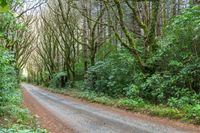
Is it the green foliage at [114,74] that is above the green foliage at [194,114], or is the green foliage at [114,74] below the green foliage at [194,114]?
above

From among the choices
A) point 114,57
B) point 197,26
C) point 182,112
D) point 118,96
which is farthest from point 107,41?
point 182,112

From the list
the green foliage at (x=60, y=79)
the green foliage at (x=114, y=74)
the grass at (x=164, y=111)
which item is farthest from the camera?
the green foliage at (x=60, y=79)

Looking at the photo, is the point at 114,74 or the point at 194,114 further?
the point at 114,74

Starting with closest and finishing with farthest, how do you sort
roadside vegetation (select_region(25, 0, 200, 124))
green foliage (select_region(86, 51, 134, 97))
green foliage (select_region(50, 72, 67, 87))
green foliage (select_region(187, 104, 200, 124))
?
green foliage (select_region(187, 104, 200, 124))
roadside vegetation (select_region(25, 0, 200, 124))
green foliage (select_region(86, 51, 134, 97))
green foliage (select_region(50, 72, 67, 87))

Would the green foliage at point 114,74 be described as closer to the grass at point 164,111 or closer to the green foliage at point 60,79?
the grass at point 164,111

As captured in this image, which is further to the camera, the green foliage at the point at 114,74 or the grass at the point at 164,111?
the green foliage at the point at 114,74

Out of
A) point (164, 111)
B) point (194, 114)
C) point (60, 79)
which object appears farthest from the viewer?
point (60, 79)

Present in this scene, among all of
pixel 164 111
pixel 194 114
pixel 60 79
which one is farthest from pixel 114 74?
pixel 60 79

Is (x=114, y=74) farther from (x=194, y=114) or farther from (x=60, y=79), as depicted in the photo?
(x=60, y=79)

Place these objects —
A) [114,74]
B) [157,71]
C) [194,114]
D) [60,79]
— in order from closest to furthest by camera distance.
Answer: [194,114], [157,71], [114,74], [60,79]

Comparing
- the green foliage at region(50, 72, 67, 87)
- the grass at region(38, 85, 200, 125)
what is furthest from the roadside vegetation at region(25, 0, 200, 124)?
the green foliage at region(50, 72, 67, 87)

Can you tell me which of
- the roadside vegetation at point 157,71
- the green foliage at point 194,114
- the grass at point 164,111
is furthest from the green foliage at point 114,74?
the green foliage at point 194,114

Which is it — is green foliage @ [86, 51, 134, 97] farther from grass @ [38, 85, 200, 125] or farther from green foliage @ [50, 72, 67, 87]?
green foliage @ [50, 72, 67, 87]

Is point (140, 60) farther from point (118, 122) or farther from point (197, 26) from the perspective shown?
point (118, 122)
